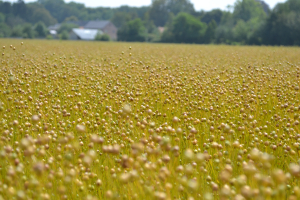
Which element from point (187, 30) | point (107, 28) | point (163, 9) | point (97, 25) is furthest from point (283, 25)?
point (163, 9)

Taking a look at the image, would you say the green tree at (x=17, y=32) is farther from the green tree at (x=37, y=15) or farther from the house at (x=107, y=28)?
→ the green tree at (x=37, y=15)

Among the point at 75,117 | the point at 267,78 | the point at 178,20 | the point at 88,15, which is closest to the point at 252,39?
the point at 178,20

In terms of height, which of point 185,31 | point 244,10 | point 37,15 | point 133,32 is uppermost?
point 244,10

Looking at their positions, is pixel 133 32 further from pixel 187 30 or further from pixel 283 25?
pixel 283 25

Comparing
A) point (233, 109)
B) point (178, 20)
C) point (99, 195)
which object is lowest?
point (99, 195)

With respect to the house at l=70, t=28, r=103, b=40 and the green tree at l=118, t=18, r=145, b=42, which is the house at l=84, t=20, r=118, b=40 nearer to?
the house at l=70, t=28, r=103, b=40

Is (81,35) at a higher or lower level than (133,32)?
lower

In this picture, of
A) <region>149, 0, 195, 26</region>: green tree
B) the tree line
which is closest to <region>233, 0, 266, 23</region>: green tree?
the tree line

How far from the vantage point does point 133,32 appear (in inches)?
2100

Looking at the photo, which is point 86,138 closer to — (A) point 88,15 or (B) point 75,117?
(B) point 75,117

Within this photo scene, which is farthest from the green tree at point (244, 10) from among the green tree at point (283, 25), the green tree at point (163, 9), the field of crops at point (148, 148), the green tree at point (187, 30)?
the field of crops at point (148, 148)

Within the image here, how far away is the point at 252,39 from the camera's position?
120 ft

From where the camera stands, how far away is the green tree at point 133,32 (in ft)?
173

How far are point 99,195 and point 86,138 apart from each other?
3.18 feet
